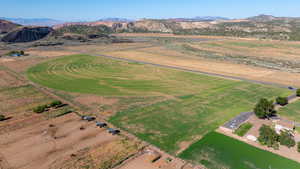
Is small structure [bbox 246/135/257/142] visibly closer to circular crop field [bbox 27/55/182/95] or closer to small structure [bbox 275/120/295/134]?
small structure [bbox 275/120/295/134]

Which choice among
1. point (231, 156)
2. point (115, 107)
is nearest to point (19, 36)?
point (115, 107)

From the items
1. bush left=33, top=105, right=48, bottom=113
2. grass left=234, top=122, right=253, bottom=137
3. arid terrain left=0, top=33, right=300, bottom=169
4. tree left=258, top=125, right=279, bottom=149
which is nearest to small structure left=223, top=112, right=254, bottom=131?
grass left=234, top=122, right=253, bottom=137

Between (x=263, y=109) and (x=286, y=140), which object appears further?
(x=263, y=109)

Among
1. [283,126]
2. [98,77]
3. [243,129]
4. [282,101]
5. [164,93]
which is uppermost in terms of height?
[98,77]

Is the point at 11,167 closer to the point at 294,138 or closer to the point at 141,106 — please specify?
the point at 141,106

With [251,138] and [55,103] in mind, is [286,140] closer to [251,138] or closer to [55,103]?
[251,138]

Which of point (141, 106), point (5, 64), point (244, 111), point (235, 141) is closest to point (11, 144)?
point (141, 106)

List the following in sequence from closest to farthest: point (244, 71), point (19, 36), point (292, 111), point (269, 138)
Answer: point (269, 138)
point (292, 111)
point (244, 71)
point (19, 36)

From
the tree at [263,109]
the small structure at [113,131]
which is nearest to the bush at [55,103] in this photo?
the small structure at [113,131]

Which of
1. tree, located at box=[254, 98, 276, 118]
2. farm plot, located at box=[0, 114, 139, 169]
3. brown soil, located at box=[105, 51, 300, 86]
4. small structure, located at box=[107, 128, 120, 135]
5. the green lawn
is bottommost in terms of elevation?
farm plot, located at box=[0, 114, 139, 169]
